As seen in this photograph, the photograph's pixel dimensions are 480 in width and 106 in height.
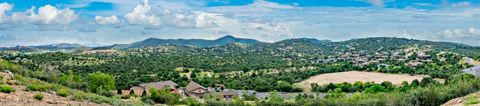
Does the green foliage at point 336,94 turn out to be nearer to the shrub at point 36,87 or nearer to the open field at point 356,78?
the open field at point 356,78

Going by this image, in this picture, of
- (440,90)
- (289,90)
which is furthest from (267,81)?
(440,90)

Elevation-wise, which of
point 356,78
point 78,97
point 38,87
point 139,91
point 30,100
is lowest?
point 356,78

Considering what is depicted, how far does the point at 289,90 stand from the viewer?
343 feet

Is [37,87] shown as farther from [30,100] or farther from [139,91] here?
[139,91]

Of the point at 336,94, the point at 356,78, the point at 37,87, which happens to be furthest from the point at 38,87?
the point at 356,78

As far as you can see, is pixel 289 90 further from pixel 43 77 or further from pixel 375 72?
pixel 43 77

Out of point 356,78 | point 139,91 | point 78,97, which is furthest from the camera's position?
point 356,78

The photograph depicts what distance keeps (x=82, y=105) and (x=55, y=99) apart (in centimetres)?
143

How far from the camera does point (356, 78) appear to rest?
119 m

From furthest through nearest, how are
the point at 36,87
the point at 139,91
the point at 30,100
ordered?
the point at 139,91
the point at 36,87
the point at 30,100

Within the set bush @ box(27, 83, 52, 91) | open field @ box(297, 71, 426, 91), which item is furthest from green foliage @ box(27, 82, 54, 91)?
open field @ box(297, 71, 426, 91)

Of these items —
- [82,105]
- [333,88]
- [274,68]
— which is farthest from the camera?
[274,68]

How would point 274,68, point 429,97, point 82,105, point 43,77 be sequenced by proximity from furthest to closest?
point 274,68 < point 43,77 < point 429,97 < point 82,105

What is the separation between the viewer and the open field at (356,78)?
363 ft
